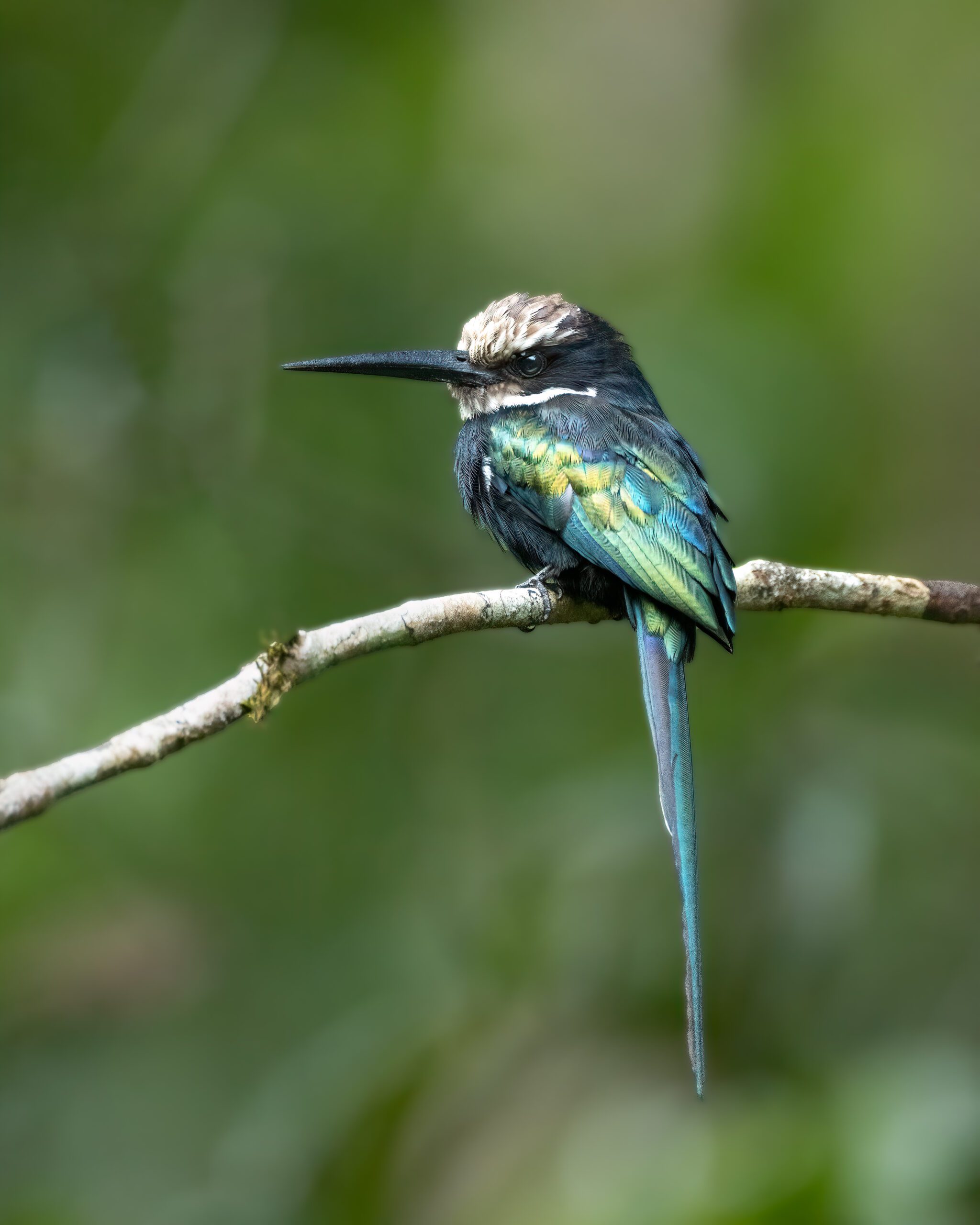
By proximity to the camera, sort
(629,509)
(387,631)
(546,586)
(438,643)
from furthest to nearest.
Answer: (438,643)
(546,586)
(629,509)
(387,631)

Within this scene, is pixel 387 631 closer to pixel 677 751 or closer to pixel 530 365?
pixel 677 751

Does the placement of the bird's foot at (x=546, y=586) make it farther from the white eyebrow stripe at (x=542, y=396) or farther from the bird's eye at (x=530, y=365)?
the bird's eye at (x=530, y=365)

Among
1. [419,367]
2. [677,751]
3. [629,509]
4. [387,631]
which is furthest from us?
[419,367]

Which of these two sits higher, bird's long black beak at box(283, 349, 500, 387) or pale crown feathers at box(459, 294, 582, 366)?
pale crown feathers at box(459, 294, 582, 366)

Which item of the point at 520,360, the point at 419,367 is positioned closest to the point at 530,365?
the point at 520,360

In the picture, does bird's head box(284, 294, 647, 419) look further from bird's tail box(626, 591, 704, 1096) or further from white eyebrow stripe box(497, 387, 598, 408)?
bird's tail box(626, 591, 704, 1096)

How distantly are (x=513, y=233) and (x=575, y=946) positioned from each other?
274cm

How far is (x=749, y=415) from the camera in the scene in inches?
164

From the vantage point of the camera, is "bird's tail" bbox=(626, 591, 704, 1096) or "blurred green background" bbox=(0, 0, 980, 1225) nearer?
"bird's tail" bbox=(626, 591, 704, 1096)

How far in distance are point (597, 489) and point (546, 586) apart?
242 mm

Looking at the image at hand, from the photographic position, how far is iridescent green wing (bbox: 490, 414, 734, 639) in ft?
9.06

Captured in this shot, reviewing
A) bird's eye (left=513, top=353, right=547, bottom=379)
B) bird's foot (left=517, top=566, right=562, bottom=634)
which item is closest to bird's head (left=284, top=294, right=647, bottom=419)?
bird's eye (left=513, top=353, right=547, bottom=379)

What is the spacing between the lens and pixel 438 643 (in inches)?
177

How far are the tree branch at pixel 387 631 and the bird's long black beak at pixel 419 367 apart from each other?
2.13ft
